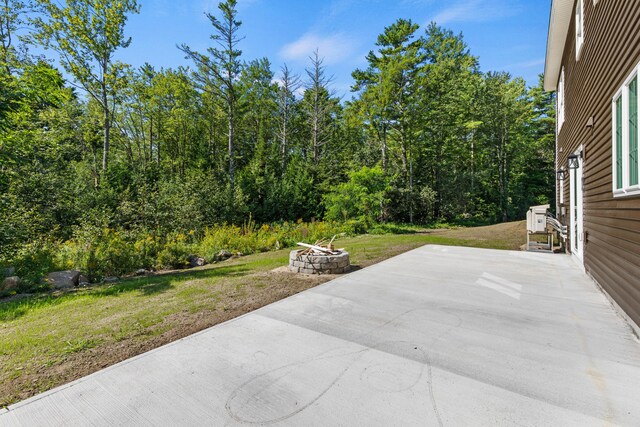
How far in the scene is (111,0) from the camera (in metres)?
13.7

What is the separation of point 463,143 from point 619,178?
20.5 meters

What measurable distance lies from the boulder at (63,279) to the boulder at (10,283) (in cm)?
41

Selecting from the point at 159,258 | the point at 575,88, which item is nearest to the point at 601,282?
the point at 575,88

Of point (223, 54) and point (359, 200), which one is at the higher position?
point (223, 54)

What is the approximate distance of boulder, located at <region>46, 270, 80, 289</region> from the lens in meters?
5.41

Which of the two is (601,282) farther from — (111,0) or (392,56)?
(111,0)

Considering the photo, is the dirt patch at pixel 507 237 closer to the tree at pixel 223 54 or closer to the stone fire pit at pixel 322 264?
the stone fire pit at pixel 322 264

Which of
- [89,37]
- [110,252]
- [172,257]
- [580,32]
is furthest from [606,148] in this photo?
[89,37]

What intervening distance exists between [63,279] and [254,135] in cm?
1885

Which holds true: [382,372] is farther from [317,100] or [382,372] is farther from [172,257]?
[317,100]

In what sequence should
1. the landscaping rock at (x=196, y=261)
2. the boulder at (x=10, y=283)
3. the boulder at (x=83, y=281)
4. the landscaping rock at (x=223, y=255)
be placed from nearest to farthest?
the boulder at (x=10, y=283), the boulder at (x=83, y=281), the landscaping rock at (x=196, y=261), the landscaping rock at (x=223, y=255)

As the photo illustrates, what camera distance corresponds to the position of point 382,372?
7.25 ft

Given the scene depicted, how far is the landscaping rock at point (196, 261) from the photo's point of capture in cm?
770

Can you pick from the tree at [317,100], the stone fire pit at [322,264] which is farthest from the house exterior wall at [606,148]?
the tree at [317,100]
